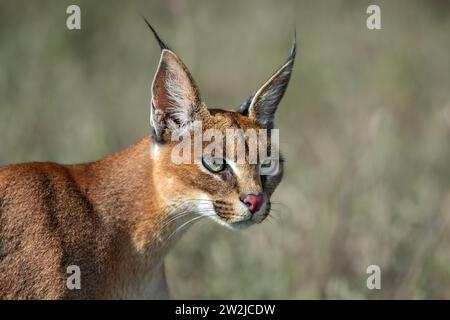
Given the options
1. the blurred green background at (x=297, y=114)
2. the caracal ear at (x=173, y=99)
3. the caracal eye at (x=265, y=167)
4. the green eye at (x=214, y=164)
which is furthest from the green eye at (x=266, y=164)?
the blurred green background at (x=297, y=114)

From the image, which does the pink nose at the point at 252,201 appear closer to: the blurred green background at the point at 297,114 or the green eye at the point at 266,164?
the green eye at the point at 266,164

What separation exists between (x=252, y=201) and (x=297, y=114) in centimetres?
679

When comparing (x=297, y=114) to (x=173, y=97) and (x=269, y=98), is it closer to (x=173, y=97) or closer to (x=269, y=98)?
(x=269, y=98)

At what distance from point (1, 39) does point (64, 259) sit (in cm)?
727

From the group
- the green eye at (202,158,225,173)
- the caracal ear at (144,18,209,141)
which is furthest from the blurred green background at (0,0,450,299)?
the caracal ear at (144,18,209,141)

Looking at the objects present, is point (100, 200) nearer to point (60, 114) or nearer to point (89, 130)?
point (89, 130)

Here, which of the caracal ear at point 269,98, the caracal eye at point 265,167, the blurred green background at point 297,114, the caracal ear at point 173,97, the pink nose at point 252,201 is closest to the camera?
the pink nose at point 252,201

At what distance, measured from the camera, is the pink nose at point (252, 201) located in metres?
6.66

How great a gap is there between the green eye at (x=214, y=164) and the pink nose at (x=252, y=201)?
0.78 ft

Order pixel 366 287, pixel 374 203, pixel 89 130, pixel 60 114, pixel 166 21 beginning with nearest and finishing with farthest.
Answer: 1. pixel 366 287
2. pixel 374 203
3. pixel 89 130
4. pixel 60 114
5. pixel 166 21

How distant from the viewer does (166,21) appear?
14930 mm

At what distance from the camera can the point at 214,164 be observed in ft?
22.2
